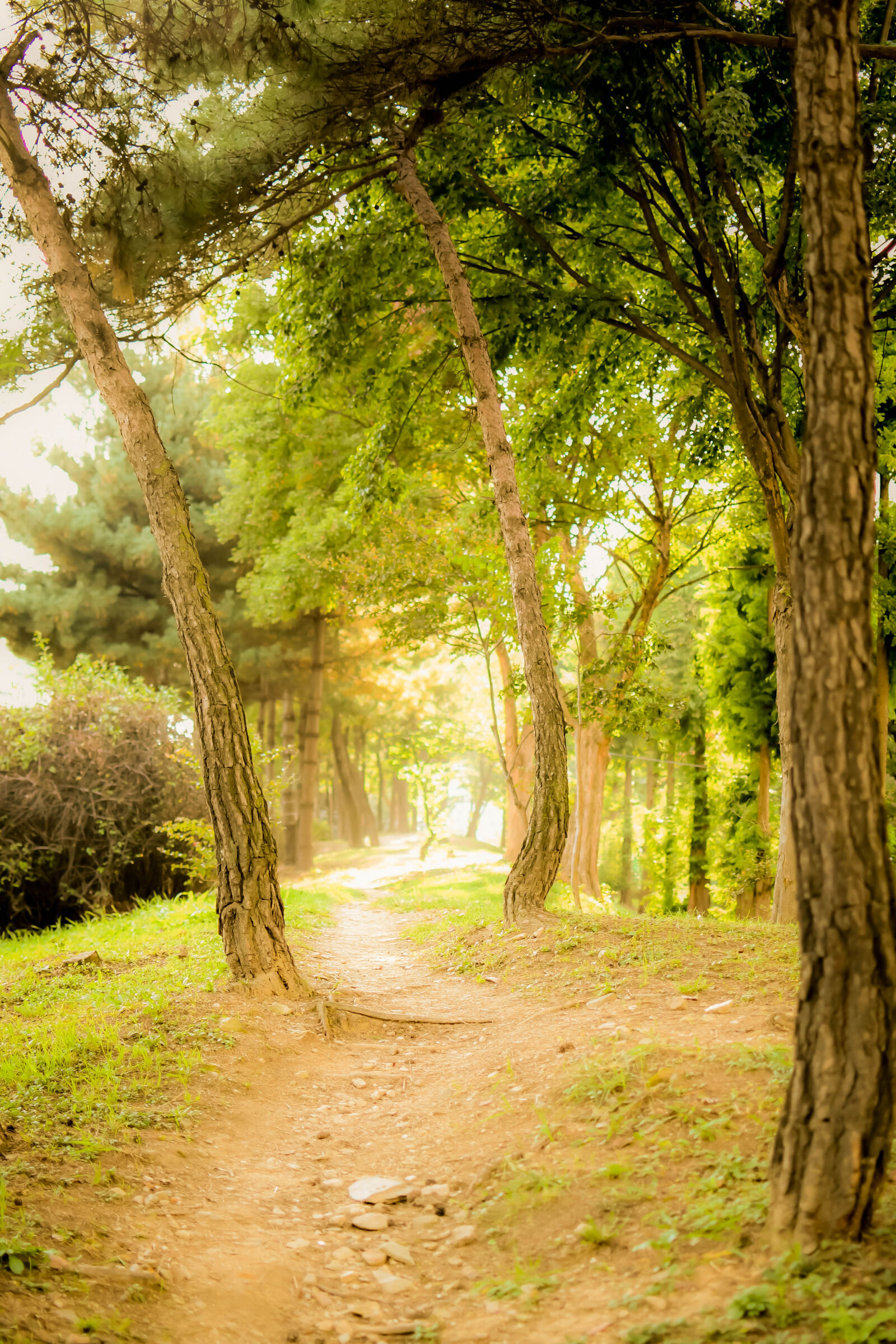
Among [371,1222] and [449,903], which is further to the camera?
[449,903]

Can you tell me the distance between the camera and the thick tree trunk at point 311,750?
66.5 feet

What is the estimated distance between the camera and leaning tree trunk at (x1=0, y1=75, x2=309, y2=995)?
6312 mm

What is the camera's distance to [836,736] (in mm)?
2643

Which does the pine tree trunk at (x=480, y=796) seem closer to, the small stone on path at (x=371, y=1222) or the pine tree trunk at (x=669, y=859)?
the pine tree trunk at (x=669, y=859)

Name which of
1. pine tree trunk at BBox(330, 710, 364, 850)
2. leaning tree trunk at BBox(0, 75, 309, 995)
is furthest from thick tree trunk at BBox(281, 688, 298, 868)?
leaning tree trunk at BBox(0, 75, 309, 995)

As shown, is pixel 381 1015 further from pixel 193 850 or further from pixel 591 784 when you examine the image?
pixel 591 784

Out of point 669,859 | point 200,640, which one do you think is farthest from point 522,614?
point 669,859

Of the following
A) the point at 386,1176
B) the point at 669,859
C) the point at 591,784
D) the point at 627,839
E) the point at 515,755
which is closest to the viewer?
the point at 386,1176

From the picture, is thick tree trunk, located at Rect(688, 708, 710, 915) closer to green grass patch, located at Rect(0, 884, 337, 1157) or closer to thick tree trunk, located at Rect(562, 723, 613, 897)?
thick tree trunk, located at Rect(562, 723, 613, 897)

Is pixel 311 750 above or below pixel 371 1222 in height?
above

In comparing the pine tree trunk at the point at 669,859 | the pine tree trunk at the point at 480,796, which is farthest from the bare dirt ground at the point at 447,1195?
the pine tree trunk at the point at 480,796

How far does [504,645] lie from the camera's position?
15844 mm

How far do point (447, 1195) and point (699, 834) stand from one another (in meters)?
19.7

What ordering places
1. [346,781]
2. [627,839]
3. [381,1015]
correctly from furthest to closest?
[627,839]
[346,781]
[381,1015]
